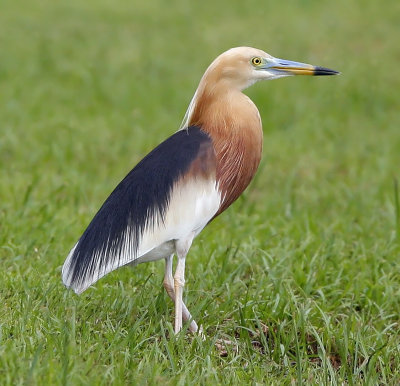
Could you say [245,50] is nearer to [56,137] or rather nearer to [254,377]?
[254,377]

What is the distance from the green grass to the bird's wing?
1.04ft

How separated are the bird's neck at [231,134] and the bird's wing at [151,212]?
0.08 metres

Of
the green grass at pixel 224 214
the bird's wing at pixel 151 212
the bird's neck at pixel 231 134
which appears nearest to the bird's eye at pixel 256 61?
the bird's neck at pixel 231 134

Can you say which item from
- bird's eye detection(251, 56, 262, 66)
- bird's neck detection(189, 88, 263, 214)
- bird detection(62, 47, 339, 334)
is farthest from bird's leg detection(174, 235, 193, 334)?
bird's eye detection(251, 56, 262, 66)

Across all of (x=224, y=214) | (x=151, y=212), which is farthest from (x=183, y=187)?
(x=224, y=214)

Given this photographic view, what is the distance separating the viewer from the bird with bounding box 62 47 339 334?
13.2 ft

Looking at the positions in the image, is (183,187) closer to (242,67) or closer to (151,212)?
(151,212)

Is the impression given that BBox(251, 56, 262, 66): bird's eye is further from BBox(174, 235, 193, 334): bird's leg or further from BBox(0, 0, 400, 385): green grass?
BBox(0, 0, 400, 385): green grass

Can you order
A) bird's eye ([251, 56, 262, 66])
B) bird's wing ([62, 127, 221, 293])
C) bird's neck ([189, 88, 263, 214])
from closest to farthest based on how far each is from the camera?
bird's wing ([62, 127, 221, 293]) < bird's neck ([189, 88, 263, 214]) < bird's eye ([251, 56, 262, 66])

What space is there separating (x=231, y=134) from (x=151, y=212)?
1.86 feet

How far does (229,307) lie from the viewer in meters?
4.61

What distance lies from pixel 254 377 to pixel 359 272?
5.61 ft

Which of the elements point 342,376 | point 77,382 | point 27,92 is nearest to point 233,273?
point 342,376

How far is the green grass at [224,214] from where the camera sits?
400 centimetres
